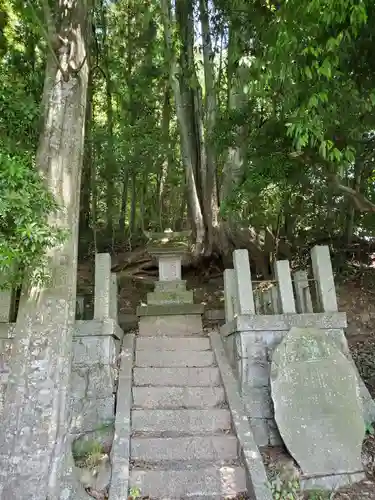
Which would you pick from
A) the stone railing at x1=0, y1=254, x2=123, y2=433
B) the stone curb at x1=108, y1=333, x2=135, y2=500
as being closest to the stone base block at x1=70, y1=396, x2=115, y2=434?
the stone railing at x1=0, y1=254, x2=123, y2=433

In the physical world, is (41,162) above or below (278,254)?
below

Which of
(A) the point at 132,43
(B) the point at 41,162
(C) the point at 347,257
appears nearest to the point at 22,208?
(B) the point at 41,162

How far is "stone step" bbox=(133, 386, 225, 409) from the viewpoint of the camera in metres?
4.56

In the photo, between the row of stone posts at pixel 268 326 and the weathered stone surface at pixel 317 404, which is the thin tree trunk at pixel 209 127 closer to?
the row of stone posts at pixel 268 326

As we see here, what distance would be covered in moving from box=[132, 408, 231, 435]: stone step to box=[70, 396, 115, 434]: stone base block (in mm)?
293

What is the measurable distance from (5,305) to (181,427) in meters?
2.35

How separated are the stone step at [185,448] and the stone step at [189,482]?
18 cm

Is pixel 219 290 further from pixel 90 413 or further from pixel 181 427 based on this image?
pixel 90 413

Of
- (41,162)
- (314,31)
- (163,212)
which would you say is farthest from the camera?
(163,212)

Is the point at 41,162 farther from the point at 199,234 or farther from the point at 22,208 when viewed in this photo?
the point at 199,234

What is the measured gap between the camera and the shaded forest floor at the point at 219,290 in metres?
6.28

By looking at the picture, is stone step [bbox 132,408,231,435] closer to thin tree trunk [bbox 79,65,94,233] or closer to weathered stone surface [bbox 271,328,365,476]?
weathered stone surface [bbox 271,328,365,476]

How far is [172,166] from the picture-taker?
1058 centimetres

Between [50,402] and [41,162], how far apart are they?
7.35 feet
